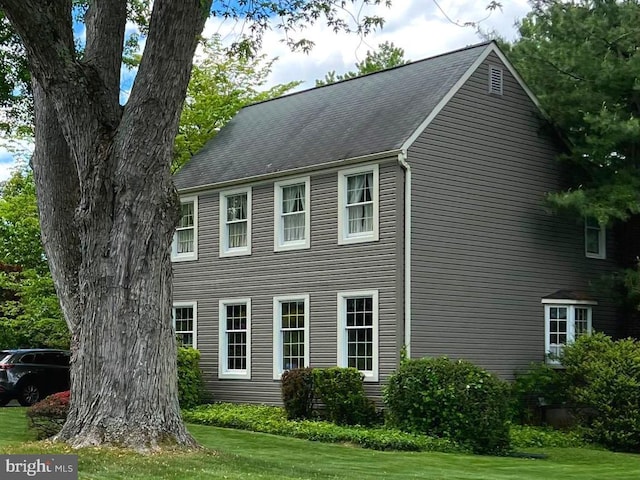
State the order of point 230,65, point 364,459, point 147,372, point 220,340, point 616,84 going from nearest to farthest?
point 147,372 → point 364,459 → point 616,84 → point 220,340 → point 230,65

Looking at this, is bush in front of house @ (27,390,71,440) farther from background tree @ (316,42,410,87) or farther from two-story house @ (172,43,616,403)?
background tree @ (316,42,410,87)

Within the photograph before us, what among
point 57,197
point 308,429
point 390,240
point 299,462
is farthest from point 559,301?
point 57,197

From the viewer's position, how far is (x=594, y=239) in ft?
83.3

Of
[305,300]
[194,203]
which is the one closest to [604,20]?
[305,300]

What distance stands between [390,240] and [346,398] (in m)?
3.31

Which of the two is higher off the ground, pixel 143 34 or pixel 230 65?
pixel 230 65

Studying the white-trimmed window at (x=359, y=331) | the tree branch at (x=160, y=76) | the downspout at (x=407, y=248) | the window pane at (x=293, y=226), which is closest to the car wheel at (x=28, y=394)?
the window pane at (x=293, y=226)

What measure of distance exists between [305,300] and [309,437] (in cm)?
435

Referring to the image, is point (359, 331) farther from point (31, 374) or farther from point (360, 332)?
point (31, 374)

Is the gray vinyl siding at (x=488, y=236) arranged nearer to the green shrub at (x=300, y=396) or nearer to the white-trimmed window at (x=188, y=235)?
the green shrub at (x=300, y=396)

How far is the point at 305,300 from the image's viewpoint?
2277 cm

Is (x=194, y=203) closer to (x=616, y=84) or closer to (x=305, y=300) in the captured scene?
(x=305, y=300)

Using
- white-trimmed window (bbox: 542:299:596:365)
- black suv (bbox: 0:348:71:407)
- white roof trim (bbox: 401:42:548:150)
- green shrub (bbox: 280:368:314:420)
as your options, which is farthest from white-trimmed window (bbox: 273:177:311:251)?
black suv (bbox: 0:348:71:407)

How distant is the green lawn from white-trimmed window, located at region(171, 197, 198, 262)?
20.7 ft
